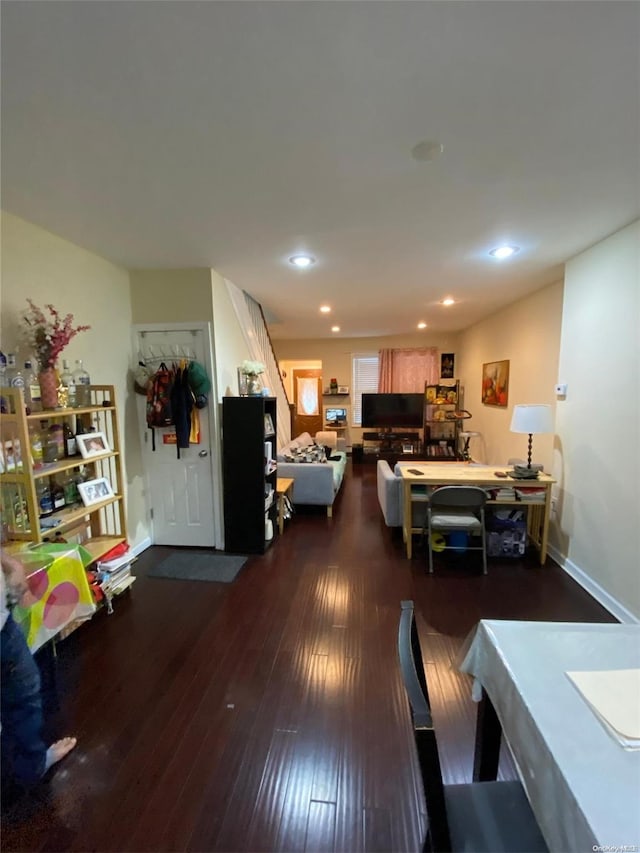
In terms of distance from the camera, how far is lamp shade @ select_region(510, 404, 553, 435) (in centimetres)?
311

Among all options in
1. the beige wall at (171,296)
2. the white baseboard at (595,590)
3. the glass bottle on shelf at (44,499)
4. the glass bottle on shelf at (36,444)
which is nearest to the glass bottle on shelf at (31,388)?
the glass bottle on shelf at (36,444)

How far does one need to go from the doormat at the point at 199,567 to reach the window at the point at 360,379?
5.25 m

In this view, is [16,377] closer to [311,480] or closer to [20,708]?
[20,708]

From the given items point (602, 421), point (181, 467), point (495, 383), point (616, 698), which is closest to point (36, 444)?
point (181, 467)

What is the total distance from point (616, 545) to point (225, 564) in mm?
3046

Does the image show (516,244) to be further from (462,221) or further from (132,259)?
(132,259)

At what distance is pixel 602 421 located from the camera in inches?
104

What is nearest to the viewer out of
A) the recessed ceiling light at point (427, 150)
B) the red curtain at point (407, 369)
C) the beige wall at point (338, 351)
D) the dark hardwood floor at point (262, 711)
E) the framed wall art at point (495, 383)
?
the dark hardwood floor at point (262, 711)

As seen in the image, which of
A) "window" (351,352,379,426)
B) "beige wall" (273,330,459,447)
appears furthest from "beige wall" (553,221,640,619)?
"window" (351,352,379,426)

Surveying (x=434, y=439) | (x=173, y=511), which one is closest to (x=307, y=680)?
(x=173, y=511)

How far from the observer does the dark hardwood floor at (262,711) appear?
128 cm

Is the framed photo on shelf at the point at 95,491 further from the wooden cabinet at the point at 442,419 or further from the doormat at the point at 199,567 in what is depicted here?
the wooden cabinet at the point at 442,419

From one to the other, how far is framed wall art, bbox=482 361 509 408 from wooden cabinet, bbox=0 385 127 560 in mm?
4757

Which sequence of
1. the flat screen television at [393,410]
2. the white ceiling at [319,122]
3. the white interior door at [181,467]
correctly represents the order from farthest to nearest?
the flat screen television at [393,410], the white interior door at [181,467], the white ceiling at [319,122]
